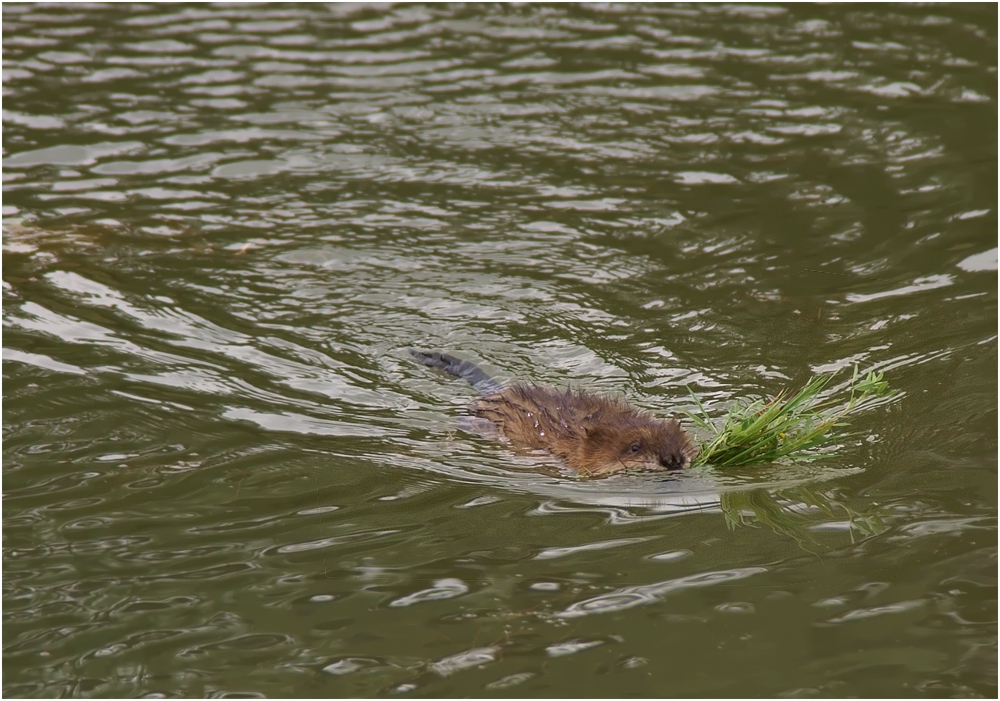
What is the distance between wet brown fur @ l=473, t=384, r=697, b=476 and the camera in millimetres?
6379

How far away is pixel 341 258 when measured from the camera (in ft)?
31.1

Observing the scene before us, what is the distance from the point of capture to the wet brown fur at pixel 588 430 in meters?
6.38

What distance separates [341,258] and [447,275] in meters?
0.96

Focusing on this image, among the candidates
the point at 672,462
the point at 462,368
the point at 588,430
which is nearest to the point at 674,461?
the point at 672,462

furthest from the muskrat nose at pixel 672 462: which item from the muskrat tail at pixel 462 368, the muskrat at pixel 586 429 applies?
the muskrat tail at pixel 462 368

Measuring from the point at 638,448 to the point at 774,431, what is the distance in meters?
0.76

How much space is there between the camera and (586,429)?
664 centimetres

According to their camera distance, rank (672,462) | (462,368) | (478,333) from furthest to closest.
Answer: (478,333)
(462,368)
(672,462)

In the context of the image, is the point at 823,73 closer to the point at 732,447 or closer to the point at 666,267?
the point at 666,267

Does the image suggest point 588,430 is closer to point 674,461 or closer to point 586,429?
point 586,429

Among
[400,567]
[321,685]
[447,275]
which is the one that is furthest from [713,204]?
[321,685]

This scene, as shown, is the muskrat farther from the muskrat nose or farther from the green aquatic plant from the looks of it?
the green aquatic plant

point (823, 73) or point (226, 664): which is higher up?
point (823, 73)

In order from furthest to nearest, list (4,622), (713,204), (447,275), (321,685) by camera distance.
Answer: (713,204) → (447,275) → (4,622) → (321,685)
